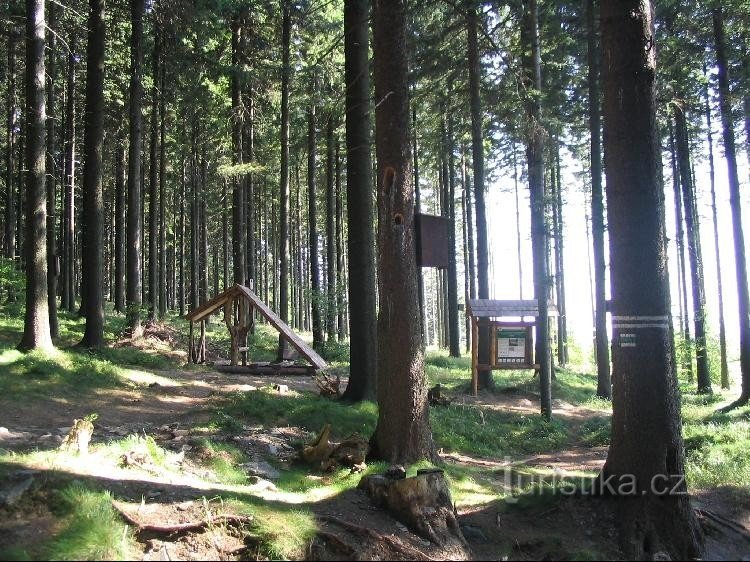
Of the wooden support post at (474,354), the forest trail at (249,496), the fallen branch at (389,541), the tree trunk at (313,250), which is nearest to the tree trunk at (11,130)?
the tree trunk at (313,250)

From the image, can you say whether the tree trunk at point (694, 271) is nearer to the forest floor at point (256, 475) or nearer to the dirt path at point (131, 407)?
the forest floor at point (256, 475)

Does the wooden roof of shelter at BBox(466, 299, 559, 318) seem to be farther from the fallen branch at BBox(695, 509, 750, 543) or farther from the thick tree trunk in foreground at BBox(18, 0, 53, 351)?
the thick tree trunk in foreground at BBox(18, 0, 53, 351)

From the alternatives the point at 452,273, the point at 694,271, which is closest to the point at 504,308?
the point at 452,273

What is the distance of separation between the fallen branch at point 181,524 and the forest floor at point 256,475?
0.01 metres

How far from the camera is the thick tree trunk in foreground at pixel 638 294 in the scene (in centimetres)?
515

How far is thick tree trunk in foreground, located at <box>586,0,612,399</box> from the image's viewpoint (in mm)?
15648

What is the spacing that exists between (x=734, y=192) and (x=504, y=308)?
24.4 ft

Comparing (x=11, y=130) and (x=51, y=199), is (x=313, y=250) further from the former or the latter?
(x=11, y=130)

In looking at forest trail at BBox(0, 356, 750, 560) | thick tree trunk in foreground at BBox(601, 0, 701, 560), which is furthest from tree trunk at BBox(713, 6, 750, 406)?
thick tree trunk in foreground at BBox(601, 0, 701, 560)

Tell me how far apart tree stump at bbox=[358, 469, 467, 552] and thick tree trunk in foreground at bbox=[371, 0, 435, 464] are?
1.30 metres

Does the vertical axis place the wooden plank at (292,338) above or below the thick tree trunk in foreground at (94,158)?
below

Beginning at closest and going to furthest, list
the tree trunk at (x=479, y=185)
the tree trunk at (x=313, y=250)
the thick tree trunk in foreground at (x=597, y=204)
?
the thick tree trunk in foreground at (x=597, y=204)
the tree trunk at (x=479, y=185)
the tree trunk at (x=313, y=250)

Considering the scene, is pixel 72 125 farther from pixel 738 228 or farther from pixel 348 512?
pixel 738 228

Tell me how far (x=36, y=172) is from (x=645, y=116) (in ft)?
42.4
